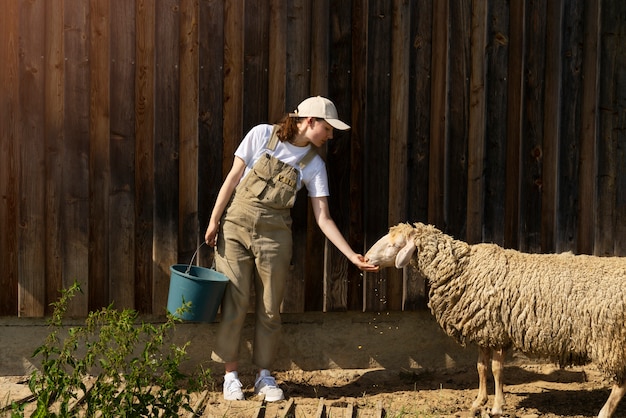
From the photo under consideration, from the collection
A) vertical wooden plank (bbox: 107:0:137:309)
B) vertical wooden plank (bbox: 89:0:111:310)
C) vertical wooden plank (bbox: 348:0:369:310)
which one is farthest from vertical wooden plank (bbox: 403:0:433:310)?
vertical wooden plank (bbox: 89:0:111:310)

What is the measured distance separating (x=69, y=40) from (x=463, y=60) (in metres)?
3.09

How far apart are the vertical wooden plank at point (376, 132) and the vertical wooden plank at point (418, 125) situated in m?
0.20

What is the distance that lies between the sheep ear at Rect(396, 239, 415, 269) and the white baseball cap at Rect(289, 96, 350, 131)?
3.14ft

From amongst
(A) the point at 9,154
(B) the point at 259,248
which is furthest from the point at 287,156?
(A) the point at 9,154

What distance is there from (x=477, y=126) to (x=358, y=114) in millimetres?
1005

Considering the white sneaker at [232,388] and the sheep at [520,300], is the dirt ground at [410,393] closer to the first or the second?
the white sneaker at [232,388]

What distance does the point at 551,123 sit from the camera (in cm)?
696

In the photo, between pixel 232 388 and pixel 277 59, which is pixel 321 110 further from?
pixel 232 388

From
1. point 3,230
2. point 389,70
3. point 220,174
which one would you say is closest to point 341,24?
point 389,70

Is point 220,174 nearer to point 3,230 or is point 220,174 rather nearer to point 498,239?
point 3,230

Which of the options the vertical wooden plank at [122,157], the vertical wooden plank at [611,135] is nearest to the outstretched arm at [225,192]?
the vertical wooden plank at [122,157]

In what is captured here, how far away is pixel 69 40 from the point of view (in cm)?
628

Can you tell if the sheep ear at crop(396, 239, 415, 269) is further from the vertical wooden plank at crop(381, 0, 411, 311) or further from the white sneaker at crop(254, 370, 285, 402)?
the white sneaker at crop(254, 370, 285, 402)

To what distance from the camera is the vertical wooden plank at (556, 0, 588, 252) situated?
22.7ft
